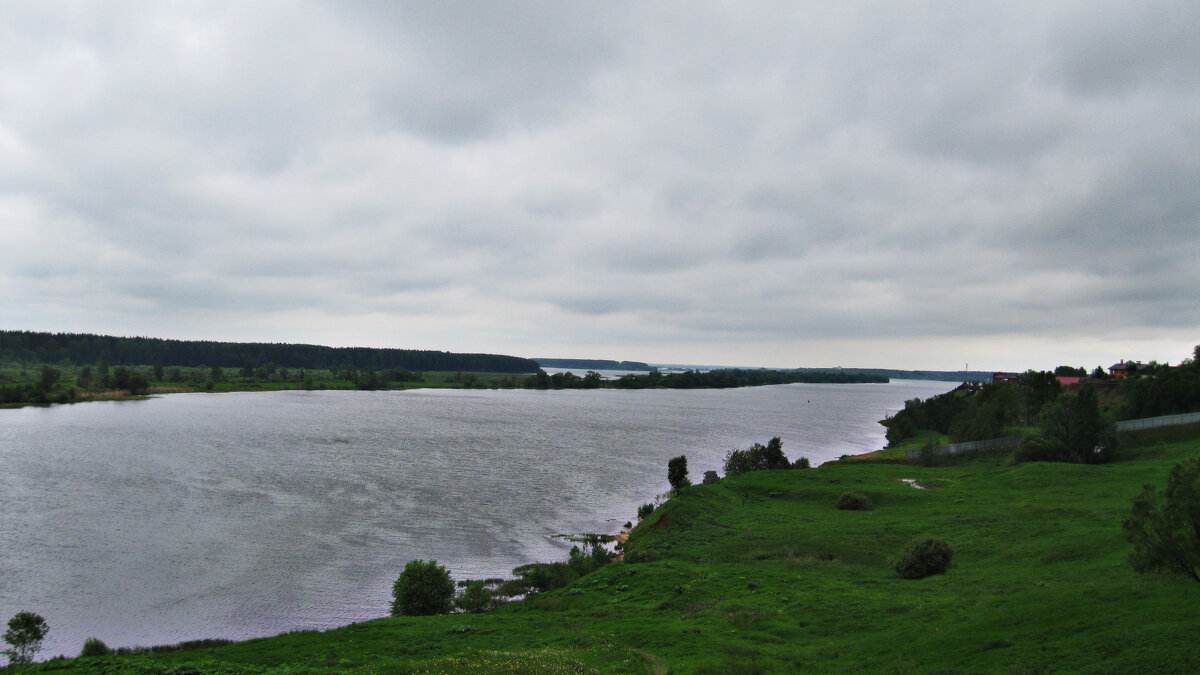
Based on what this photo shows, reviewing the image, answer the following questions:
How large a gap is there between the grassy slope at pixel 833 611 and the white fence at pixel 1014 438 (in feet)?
104

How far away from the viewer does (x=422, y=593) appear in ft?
114

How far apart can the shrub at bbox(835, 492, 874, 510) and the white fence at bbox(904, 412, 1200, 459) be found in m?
33.6

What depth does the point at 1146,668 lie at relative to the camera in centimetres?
1498

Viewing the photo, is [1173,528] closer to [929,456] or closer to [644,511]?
[644,511]

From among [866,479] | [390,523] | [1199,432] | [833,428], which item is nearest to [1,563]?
[390,523]

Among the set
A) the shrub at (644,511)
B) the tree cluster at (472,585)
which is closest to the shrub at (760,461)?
the shrub at (644,511)

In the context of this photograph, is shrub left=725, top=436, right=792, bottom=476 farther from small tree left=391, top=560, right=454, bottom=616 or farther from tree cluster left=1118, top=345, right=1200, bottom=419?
tree cluster left=1118, top=345, right=1200, bottom=419

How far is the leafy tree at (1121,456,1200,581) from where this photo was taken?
61.4 feet

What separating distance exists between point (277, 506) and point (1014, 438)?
95237 mm

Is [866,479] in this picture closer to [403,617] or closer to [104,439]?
[403,617]

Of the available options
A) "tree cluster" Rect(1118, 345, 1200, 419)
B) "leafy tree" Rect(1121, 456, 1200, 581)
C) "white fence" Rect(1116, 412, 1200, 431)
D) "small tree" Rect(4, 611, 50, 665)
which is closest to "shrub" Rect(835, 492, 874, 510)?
"leafy tree" Rect(1121, 456, 1200, 581)

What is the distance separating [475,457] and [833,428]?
10093 centimetres

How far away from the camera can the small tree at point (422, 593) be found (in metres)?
34.6

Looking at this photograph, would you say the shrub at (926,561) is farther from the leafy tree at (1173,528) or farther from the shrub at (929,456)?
the shrub at (929,456)
